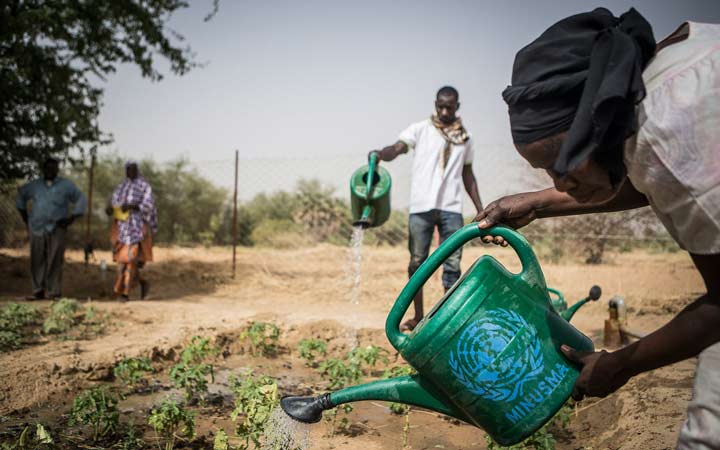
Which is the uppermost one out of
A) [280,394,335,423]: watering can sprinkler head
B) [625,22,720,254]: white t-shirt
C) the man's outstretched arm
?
the man's outstretched arm

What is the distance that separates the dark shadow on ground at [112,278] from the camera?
7.78 m

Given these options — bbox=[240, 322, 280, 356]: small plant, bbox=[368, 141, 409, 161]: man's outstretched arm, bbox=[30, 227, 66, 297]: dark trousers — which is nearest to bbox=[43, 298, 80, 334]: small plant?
bbox=[240, 322, 280, 356]: small plant

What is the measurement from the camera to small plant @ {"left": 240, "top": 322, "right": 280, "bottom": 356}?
4.30m

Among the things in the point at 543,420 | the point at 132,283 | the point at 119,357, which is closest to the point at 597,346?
the point at 543,420

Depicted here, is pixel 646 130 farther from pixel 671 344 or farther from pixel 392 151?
pixel 392 151

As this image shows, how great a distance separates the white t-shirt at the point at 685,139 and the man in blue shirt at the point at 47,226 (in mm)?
7018

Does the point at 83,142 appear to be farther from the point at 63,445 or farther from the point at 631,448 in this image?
the point at 631,448

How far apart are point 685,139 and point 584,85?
0.70ft

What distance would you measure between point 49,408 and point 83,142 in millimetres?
5416

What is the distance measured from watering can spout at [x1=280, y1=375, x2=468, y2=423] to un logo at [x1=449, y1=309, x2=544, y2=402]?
0.17 m

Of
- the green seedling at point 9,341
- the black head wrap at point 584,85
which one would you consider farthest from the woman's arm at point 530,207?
the green seedling at point 9,341

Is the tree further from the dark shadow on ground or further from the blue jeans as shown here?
the blue jeans

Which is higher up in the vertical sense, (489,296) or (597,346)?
(489,296)

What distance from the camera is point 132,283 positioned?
6.70 m
